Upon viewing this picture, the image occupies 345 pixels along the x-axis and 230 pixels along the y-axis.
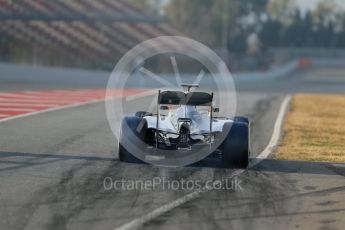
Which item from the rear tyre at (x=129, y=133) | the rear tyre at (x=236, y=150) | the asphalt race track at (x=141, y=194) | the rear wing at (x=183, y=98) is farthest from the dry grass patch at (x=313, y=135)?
the rear tyre at (x=129, y=133)

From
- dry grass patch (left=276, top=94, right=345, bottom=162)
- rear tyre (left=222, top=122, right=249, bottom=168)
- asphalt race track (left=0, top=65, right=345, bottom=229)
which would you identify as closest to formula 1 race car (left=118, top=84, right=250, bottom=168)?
rear tyre (left=222, top=122, right=249, bottom=168)

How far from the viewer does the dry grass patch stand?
12000 millimetres

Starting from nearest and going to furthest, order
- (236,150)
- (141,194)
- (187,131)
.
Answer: (141,194), (236,150), (187,131)

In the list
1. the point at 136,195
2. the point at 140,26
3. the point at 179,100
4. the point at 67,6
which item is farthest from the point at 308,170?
the point at 140,26

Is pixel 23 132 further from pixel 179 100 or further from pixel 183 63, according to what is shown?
pixel 183 63

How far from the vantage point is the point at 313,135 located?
15688mm

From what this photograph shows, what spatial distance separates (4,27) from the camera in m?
37.6

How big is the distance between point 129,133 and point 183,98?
99 cm

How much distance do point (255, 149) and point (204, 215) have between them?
5.67 m

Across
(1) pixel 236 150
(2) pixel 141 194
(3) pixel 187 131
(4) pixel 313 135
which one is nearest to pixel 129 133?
(3) pixel 187 131

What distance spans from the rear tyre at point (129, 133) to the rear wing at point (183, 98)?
0.47 m

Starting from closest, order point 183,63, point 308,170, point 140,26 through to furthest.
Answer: point 308,170 < point 183,63 < point 140,26

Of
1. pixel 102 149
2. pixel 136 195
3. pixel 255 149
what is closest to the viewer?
pixel 136 195

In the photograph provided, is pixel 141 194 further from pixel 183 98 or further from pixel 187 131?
pixel 183 98
